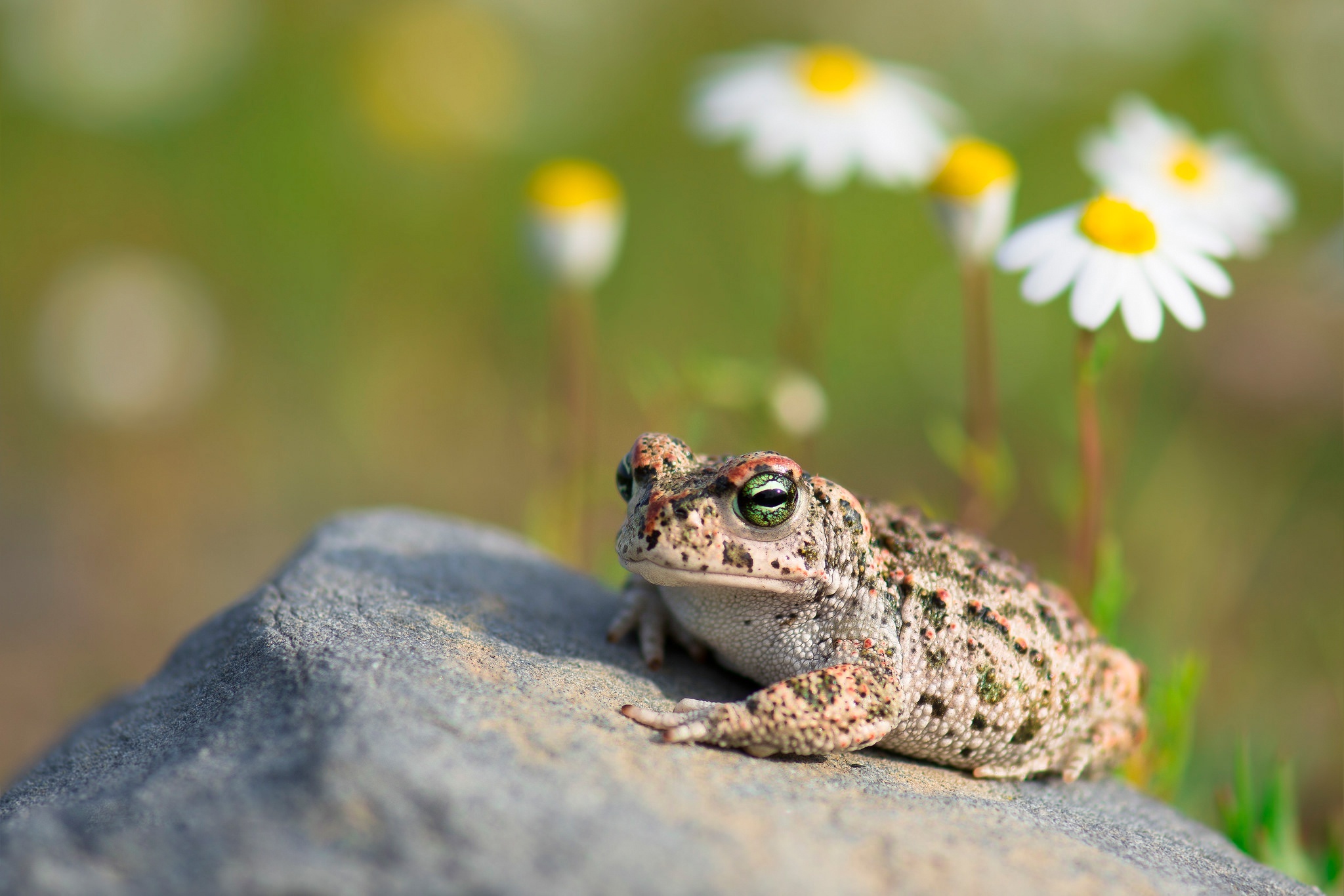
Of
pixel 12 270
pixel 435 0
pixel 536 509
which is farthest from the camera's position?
pixel 435 0

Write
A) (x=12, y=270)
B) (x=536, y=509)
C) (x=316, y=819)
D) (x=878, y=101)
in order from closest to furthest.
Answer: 1. (x=316, y=819)
2. (x=878, y=101)
3. (x=536, y=509)
4. (x=12, y=270)

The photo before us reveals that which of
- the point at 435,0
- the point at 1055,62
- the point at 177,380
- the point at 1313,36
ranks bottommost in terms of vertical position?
the point at 177,380

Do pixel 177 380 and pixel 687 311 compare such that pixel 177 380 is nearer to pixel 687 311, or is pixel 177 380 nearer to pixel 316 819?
pixel 687 311

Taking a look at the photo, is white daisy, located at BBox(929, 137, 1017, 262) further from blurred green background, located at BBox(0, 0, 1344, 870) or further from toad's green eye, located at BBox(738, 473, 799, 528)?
blurred green background, located at BBox(0, 0, 1344, 870)

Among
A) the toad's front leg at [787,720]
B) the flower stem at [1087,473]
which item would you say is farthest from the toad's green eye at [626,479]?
the flower stem at [1087,473]

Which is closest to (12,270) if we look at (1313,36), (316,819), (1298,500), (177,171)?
(177,171)

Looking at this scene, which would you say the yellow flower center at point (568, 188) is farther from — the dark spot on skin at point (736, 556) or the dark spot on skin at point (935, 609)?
the dark spot on skin at point (935, 609)
